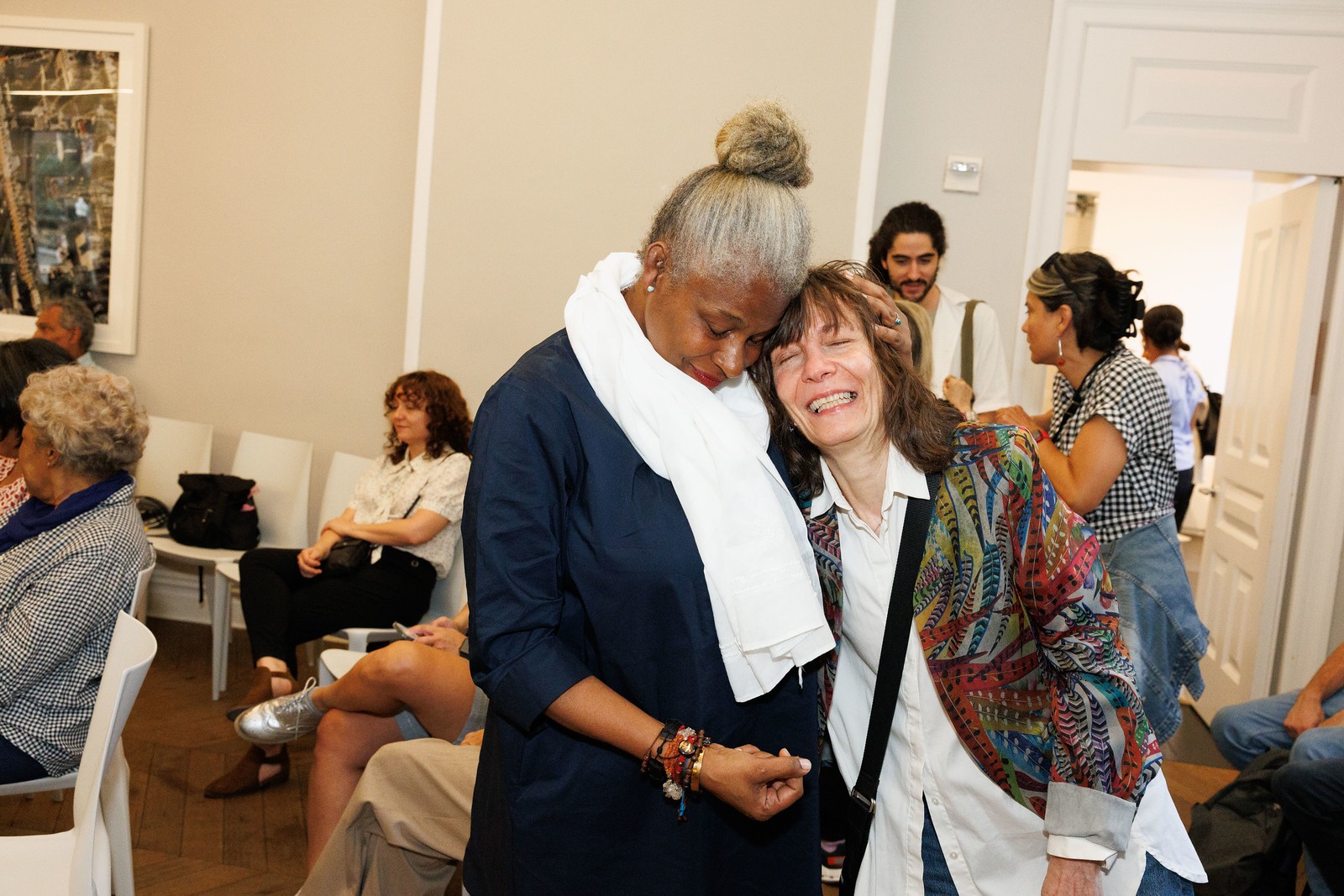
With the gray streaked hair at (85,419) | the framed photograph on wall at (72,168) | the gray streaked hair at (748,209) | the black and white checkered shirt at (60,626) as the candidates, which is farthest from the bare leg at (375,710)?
the framed photograph on wall at (72,168)

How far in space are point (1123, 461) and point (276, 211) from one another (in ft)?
13.1

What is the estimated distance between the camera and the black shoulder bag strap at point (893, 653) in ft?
4.56

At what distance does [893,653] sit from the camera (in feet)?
4.61

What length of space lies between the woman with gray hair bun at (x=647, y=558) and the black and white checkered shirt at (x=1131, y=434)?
165 cm

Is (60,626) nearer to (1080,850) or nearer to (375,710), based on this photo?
(375,710)

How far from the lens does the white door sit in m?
4.29

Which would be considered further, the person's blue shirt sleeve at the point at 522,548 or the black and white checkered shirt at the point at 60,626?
the black and white checkered shirt at the point at 60,626

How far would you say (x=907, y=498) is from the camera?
1.41 metres

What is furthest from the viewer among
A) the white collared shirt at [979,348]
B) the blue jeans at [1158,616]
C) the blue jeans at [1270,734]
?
the white collared shirt at [979,348]

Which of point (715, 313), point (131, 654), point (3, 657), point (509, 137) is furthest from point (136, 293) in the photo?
point (715, 313)

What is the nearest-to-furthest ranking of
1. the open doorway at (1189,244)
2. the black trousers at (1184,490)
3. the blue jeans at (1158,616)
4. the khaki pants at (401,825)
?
1. the khaki pants at (401,825)
2. the blue jeans at (1158,616)
3. the black trousers at (1184,490)
4. the open doorway at (1189,244)

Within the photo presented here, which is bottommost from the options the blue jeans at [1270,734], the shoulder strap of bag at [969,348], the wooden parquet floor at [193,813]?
the wooden parquet floor at [193,813]

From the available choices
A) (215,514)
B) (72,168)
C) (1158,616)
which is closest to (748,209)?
(1158,616)

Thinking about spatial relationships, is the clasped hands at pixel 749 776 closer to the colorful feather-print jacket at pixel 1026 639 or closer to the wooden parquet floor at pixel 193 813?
the colorful feather-print jacket at pixel 1026 639
